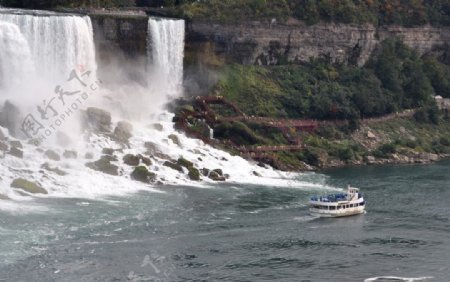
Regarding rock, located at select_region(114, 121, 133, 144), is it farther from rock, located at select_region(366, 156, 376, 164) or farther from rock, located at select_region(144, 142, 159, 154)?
rock, located at select_region(366, 156, 376, 164)

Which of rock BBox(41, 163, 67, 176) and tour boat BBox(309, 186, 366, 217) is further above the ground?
rock BBox(41, 163, 67, 176)

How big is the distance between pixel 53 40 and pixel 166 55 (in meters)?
15.9

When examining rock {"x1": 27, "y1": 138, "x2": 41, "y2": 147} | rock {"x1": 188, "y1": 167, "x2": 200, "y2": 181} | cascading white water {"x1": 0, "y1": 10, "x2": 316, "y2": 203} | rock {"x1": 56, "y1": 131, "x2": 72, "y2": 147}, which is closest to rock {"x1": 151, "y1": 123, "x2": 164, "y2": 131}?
cascading white water {"x1": 0, "y1": 10, "x2": 316, "y2": 203}

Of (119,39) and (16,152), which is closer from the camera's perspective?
(16,152)

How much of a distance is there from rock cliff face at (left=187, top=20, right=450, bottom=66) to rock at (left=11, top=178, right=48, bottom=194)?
116 ft

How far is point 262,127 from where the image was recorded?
106m

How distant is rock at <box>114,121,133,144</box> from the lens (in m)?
92.8

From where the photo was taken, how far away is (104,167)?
284 feet

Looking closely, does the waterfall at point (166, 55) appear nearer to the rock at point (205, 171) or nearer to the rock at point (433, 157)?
the rock at point (205, 171)

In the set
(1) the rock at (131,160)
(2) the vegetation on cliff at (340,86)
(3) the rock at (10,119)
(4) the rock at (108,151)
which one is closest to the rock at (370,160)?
(2) the vegetation on cliff at (340,86)

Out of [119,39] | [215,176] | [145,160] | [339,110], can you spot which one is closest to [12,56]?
[145,160]

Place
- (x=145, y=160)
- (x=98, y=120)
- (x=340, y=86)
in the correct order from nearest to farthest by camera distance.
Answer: (x=145, y=160)
(x=98, y=120)
(x=340, y=86)

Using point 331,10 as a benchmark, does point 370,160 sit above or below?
below

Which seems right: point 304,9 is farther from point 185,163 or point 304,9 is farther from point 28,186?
point 28,186
